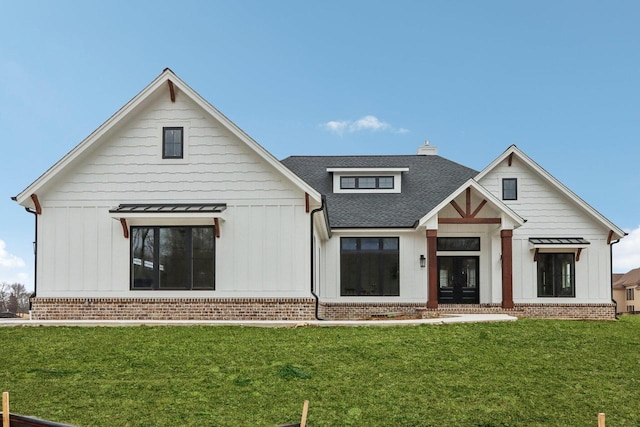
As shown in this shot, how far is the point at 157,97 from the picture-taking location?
17.8 m

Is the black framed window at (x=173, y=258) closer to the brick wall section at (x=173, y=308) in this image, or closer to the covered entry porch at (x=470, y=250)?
the brick wall section at (x=173, y=308)

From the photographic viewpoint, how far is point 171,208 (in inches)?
679

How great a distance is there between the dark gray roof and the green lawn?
8974 mm

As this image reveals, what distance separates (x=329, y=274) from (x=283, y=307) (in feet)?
19.3

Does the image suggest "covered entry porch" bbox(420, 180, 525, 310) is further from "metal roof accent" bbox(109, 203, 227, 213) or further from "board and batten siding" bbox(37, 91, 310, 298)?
"metal roof accent" bbox(109, 203, 227, 213)

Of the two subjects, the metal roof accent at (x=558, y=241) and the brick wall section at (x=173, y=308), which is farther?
the metal roof accent at (x=558, y=241)

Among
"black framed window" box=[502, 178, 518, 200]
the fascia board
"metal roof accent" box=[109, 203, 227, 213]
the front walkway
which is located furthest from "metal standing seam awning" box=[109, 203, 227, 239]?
"black framed window" box=[502, 178, 518, 200]

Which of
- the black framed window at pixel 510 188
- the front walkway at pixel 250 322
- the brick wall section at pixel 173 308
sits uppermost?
the black framed window at pixel 510 188

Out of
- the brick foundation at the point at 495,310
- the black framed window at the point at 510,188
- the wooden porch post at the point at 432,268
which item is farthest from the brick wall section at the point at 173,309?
the black framed window at the point at 510,188

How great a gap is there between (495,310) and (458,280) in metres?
2.26

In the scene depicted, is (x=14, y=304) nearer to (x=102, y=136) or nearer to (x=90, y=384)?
(x=102, y=136)

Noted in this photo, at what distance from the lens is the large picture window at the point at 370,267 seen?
22.9 meters

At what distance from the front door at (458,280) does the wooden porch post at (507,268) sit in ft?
5.93

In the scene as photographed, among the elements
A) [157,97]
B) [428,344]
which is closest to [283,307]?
[428,344]
